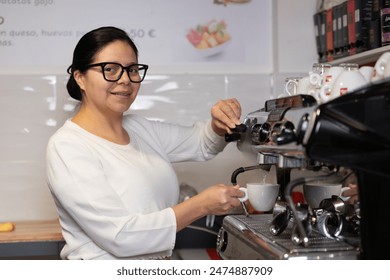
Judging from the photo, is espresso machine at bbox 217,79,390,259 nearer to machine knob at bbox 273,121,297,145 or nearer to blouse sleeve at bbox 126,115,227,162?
machine knob at bbox 273,121,297,145

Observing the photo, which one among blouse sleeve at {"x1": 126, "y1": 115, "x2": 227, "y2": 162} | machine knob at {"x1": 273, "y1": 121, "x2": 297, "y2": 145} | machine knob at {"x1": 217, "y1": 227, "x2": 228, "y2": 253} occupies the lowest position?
machine knob at {"x1": 217, "y1": 227, "x2": 228, "y2": 253}

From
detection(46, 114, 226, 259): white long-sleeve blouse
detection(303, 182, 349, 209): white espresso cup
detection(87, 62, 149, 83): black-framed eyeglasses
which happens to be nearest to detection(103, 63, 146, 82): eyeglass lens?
detection(87, 62, 149, 83): black-framed eyeglasses

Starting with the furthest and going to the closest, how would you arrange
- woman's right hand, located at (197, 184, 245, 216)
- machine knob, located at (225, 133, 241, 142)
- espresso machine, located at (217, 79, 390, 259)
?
machine knob, located at (225, 133, 241, 142) < woman's right hand, located at (197, 184, 245, 216) < espresso machine, located at (217, 79, 390, 259)

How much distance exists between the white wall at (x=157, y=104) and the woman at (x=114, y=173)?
832 millimetres

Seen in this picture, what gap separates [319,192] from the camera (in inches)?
54.2

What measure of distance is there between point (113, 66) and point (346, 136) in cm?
81

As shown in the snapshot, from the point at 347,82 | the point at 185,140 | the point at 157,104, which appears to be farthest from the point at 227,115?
the point at 157,104

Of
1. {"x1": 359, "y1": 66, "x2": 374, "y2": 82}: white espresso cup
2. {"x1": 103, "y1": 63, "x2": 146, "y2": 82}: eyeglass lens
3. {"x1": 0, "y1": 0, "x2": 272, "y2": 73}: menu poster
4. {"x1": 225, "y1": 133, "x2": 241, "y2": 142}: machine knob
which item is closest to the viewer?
{"x1": 359, "y1": 66, "x2": 374, "y2": 82}: white espresso cup

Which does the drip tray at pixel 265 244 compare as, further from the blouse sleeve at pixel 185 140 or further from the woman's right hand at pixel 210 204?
the blouse sleeve at pixel 185 140

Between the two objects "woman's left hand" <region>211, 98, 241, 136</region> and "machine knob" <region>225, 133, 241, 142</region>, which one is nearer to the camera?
"machine knob" <region>225, 133, 241, 142</region>

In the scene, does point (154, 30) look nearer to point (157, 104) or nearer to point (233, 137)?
point (157, 104)

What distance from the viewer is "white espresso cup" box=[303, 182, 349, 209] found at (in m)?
1.36

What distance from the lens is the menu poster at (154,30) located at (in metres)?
2.68
